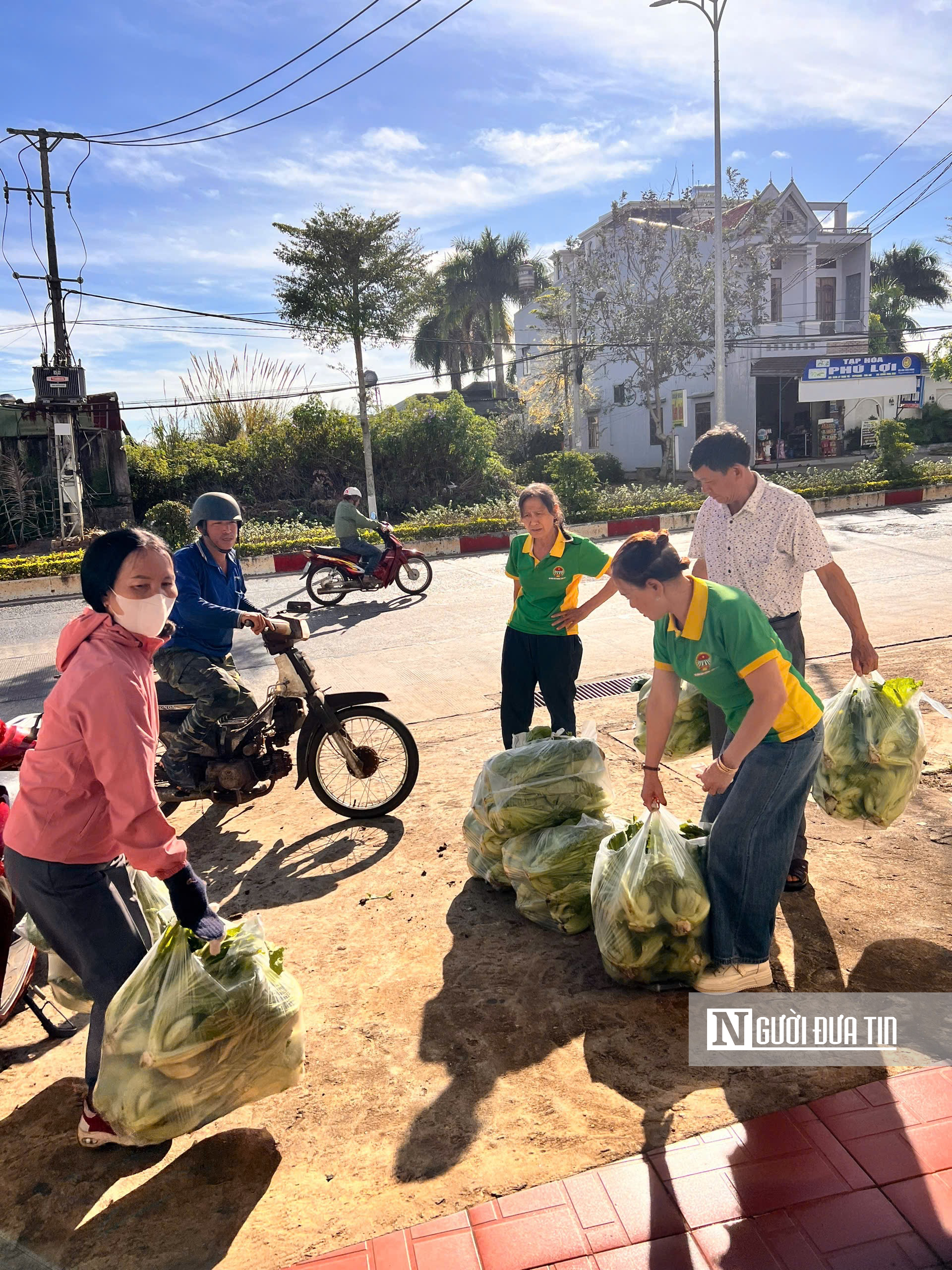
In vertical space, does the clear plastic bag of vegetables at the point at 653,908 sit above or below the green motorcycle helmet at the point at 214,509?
below

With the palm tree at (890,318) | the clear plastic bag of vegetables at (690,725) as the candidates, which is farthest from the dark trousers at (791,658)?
the palm tree at (890,318)

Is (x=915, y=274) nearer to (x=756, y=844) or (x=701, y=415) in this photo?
(x=701, y=415)

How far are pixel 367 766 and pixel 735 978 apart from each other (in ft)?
7.82

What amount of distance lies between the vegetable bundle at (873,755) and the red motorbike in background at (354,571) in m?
9.29

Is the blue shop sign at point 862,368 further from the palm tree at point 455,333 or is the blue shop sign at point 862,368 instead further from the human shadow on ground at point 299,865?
the human shadow on ground at point 299,865

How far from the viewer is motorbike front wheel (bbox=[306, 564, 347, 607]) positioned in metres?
12.7

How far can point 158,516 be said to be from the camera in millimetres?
19422

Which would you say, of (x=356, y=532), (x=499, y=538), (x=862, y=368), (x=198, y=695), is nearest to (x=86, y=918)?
(x=198, y=695)

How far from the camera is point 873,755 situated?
367 cm

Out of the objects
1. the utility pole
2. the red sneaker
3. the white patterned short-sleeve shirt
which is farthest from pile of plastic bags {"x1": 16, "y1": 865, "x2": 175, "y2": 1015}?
the utility pole

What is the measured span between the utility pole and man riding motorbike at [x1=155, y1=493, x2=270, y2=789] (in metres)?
17.3

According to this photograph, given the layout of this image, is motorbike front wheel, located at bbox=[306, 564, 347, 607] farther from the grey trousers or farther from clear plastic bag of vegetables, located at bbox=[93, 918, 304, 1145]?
clear plastic bag of vegetables, located at bbox=[93, 918, 304, 1145]

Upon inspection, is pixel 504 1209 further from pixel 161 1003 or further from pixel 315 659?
pixel 315 659

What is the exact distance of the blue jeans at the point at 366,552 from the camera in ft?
42.2
